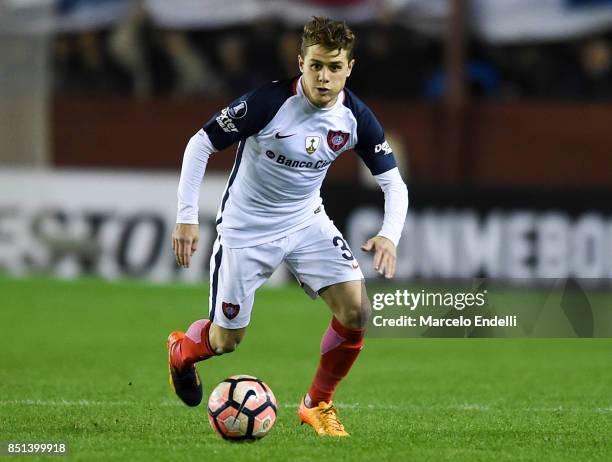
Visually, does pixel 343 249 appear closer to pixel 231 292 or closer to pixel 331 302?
pixel 331 302

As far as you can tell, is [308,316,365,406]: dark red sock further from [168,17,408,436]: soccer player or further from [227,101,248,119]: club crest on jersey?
[227,101,248,119]: club crest on jersey

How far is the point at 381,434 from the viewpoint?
6621 millimetres

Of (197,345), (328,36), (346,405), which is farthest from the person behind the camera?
(346,405)

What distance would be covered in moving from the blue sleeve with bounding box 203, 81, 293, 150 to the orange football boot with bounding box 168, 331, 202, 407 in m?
1.19

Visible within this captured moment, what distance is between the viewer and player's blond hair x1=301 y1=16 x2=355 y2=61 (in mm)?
6402

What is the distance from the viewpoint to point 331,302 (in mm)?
6773

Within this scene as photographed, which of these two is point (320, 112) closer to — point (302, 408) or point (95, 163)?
point (302, 408)

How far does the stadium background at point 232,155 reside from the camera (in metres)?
12.7

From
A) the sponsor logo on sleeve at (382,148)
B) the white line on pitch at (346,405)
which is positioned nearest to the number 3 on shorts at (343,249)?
the sponsor logo on sleeve at (382,148)

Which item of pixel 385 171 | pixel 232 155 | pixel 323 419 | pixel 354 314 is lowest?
pixel 323 419

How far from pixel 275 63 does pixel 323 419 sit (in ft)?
34.8

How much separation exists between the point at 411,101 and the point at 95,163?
13.6 ft

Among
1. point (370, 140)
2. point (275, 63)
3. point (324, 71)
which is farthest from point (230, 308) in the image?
point (275, 63)

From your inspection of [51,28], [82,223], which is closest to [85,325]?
[82,223]
